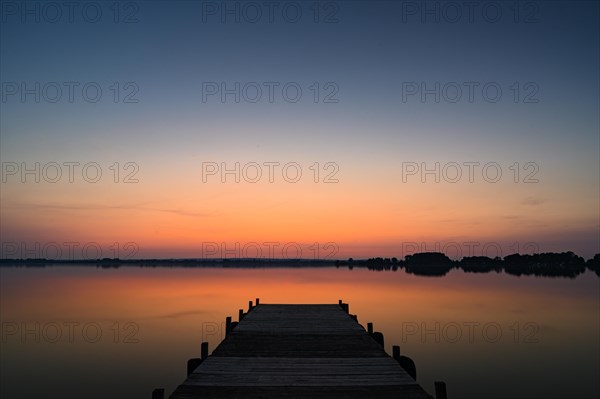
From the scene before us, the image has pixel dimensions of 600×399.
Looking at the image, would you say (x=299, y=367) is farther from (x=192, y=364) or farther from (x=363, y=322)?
(x=363, y=322)

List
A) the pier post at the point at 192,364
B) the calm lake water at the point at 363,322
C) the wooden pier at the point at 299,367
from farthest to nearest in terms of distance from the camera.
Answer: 1. the calm lake water at the point at 363,322
2. the pier post at the point at 192,364
3. the wooden pier at the point at 299,367

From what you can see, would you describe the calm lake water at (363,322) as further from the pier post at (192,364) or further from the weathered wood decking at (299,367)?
the pier post at (192,364)

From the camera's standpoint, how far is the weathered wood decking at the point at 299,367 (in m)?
11.2

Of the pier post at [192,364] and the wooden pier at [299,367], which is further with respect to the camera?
the pier post at [192,364]

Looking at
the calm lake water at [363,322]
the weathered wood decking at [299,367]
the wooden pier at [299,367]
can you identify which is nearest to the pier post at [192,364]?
the wooden pier at [299,367]

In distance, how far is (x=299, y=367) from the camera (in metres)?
13.6

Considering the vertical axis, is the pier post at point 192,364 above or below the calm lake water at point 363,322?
above

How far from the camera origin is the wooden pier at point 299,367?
11.2 m

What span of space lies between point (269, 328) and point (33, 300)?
42978 millimetres

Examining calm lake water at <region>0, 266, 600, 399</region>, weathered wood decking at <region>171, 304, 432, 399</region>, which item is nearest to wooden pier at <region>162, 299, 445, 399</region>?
weathered wood decking at <region>171, 304, 432, 399</region>

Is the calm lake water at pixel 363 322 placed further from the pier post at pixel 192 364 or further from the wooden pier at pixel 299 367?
the pier post at pixel 192 364

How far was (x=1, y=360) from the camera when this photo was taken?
2464cm

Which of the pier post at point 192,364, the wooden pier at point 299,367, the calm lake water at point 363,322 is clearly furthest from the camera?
the calm lake water at point 363,322

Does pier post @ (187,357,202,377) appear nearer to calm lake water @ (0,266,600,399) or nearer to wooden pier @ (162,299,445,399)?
wooden pier @ (162,299,445,399)
